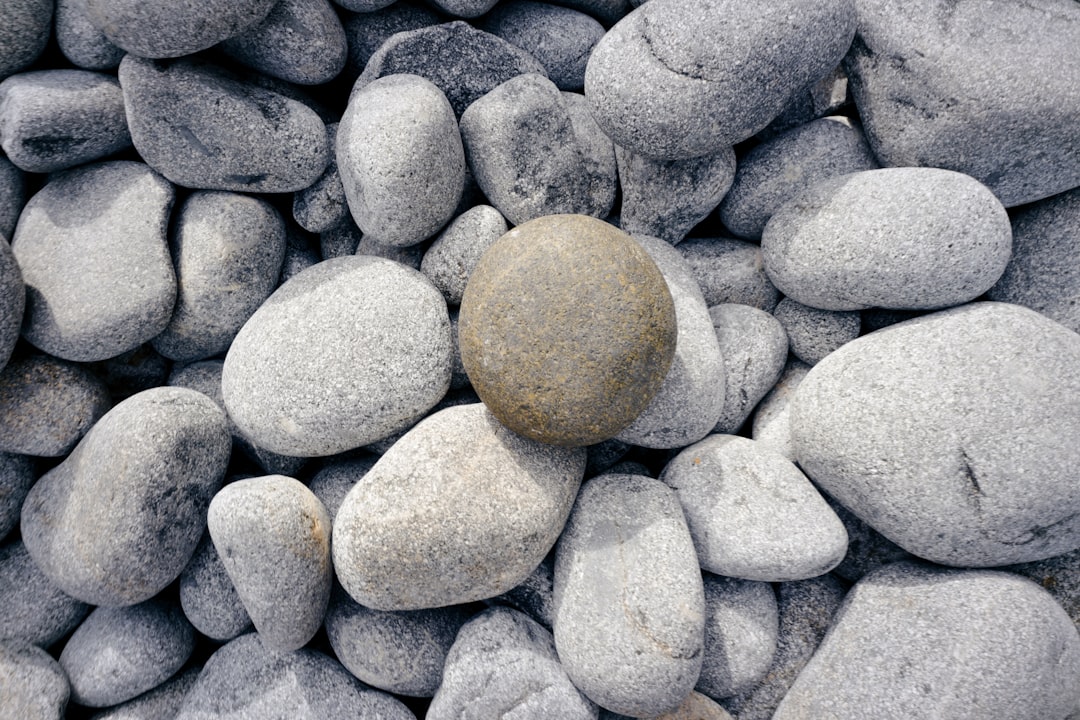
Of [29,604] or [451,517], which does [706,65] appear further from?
[29,604]

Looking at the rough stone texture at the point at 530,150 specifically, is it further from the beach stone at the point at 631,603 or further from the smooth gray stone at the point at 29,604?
the smooth gray stone at the point at 29,604

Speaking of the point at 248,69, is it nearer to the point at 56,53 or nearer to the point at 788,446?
the point at 56,53

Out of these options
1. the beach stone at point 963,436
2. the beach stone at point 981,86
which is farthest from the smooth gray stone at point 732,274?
the beach stone at point 981,86

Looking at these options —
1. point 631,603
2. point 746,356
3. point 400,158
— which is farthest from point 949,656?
point 400,158

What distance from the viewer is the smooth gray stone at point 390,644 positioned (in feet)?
6.12

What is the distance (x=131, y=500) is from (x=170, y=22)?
126 centimetres

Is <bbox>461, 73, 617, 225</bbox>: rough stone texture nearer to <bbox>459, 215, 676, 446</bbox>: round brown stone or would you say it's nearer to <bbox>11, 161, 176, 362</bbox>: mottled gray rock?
<bbox>459, 215, 676, 446</bbox>: round brown stone

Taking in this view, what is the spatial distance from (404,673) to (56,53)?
2.15 m

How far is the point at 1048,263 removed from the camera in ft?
6.28

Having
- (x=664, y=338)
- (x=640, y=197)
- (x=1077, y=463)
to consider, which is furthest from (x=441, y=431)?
(x=1077, y=463)

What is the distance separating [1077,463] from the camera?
1615 millimetres

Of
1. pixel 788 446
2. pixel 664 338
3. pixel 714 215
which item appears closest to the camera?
pixel 664 338

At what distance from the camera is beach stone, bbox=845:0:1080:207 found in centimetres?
175

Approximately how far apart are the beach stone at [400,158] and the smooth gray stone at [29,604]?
4.87 feet
